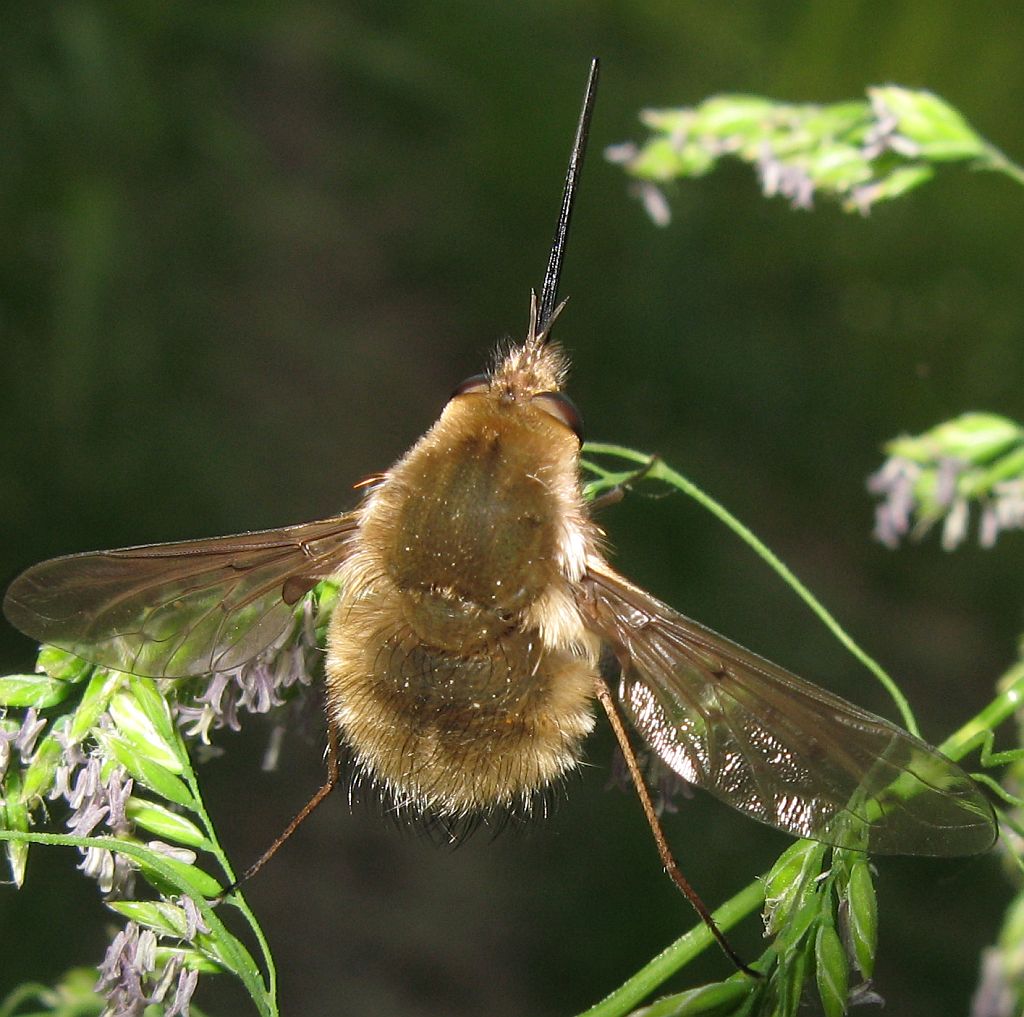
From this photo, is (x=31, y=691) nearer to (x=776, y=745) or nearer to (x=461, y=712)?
(x=461, y=712)

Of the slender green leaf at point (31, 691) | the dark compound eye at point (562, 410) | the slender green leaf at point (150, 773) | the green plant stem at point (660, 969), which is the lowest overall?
the green plant stem at point (660, 969)

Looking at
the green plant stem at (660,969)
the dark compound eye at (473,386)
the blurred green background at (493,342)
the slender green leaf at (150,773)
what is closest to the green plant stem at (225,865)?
the slender green leaf at (150,773)

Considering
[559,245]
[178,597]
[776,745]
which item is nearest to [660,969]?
[776,745]

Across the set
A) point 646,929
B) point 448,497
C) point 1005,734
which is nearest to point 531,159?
point 646,929

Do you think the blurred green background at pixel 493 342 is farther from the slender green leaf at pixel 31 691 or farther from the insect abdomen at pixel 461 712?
the slender green leaf at pixel 31 691

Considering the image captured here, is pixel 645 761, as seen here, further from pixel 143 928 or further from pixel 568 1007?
pixel 568 1007

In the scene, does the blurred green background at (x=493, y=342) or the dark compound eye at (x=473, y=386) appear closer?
the dark compound eye at (x=473, y=386)
